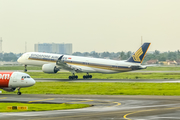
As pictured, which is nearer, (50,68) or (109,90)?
(109,90)

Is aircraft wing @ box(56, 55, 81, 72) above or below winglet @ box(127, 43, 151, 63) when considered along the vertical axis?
below

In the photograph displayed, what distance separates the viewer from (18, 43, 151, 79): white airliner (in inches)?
3007

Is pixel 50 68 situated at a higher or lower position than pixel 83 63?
lower

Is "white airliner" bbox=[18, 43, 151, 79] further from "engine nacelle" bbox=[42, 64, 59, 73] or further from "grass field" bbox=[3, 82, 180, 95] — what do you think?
"grass field" bbox=[3, 82, 180, 95]

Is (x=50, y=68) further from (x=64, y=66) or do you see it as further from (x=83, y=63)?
(x=83, y=63)

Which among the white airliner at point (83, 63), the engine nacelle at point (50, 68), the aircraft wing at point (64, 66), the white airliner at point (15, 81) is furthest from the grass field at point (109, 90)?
the aircraft wing at point (64, 66)

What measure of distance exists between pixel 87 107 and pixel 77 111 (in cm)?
322

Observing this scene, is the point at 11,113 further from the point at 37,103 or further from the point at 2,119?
the point at 37,103

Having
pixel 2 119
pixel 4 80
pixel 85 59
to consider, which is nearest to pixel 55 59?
pixel 85 59

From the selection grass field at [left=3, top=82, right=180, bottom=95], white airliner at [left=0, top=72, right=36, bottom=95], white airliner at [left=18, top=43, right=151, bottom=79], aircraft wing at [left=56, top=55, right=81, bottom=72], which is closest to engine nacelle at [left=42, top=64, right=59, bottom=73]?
white airliner at [left=18, top=43, right=151, bottom=79]

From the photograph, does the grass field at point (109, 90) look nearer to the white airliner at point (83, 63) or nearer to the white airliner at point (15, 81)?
the white airliner at point (15, 81)

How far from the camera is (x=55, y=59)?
80.9 m

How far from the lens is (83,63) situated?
8069 centimetres

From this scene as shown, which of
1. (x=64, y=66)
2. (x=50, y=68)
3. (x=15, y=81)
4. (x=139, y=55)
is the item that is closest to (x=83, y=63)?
(x=64, y=66)
